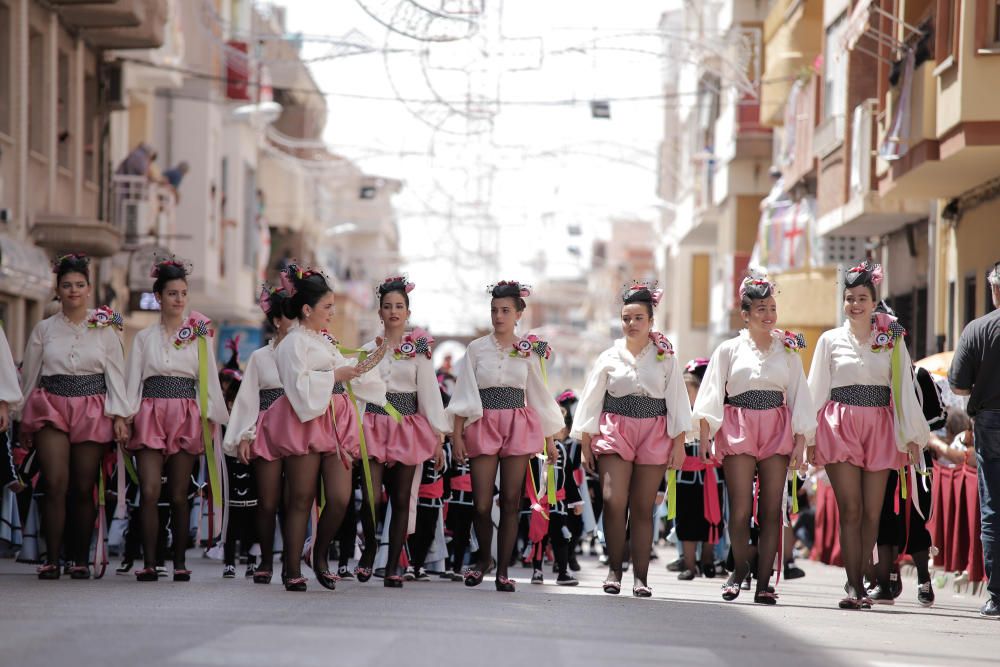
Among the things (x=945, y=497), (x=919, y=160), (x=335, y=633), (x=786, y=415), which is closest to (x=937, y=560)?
(x=945, y=497)

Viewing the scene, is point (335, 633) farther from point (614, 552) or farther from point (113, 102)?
point (113, 102)

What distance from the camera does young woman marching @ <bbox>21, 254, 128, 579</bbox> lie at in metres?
12.6

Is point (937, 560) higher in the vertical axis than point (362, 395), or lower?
lower

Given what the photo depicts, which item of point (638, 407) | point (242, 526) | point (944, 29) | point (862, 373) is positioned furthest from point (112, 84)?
point (862, 373)

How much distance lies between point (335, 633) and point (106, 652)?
4.41 ft

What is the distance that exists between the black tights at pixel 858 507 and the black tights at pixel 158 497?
145 inches

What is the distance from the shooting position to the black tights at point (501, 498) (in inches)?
500

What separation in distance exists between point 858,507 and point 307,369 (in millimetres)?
3837

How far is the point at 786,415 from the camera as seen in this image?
1254 centimetres

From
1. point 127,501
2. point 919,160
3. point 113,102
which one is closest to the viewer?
point 127,501

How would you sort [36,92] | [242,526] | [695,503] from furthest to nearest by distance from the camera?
[36,92] → [695,503] → [242,526]

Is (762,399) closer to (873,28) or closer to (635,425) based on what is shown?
(635,425)

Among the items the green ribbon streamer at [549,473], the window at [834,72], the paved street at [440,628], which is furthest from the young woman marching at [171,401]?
the window at [834,72]

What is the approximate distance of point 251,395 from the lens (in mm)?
12102
